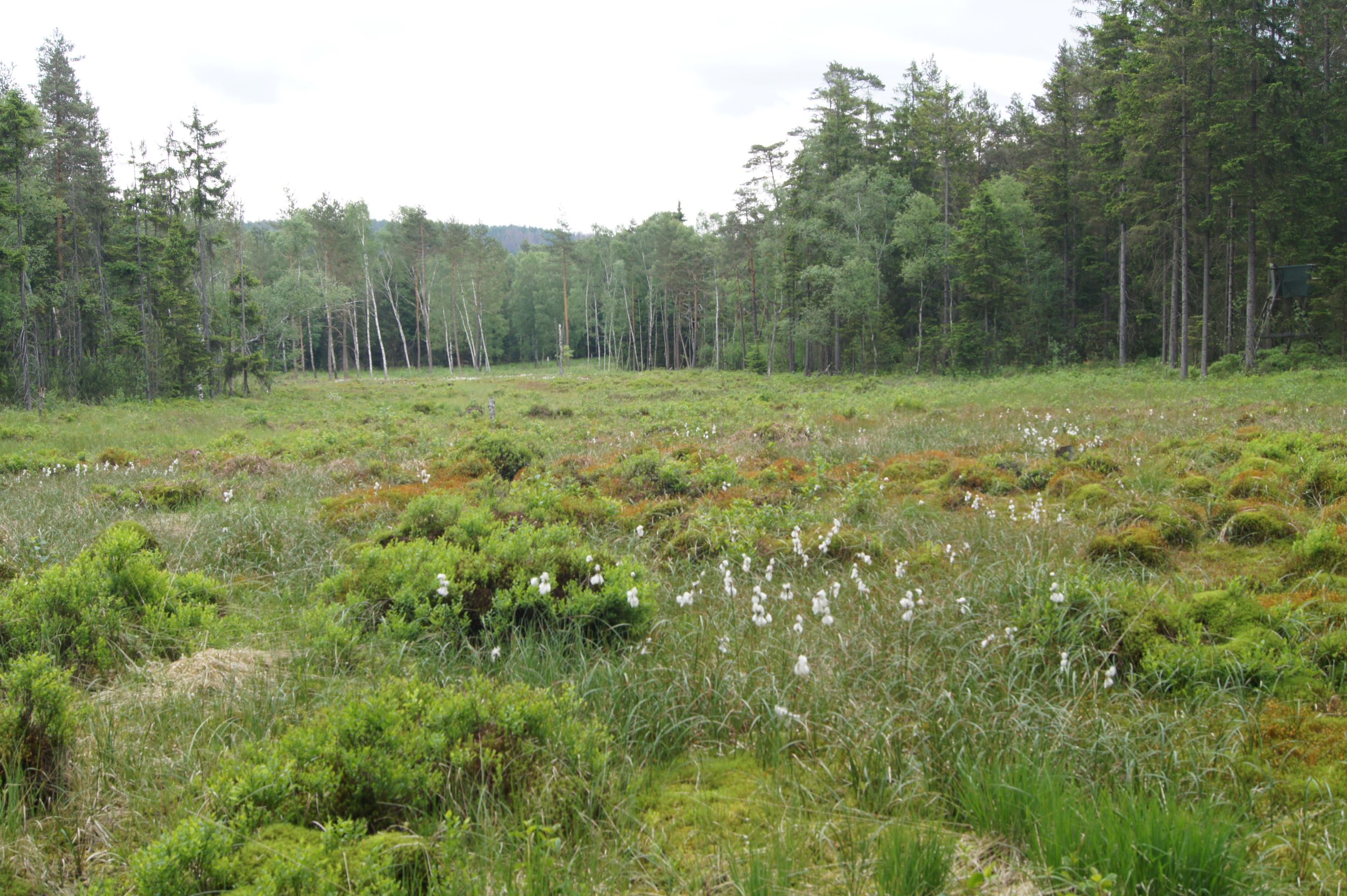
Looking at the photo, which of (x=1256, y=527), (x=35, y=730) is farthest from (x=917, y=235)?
(x=35, y=730)

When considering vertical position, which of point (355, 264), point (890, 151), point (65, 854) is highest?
point (890, 151)

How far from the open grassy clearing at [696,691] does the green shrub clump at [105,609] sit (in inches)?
1.1

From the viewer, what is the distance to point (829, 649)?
13.7 ft

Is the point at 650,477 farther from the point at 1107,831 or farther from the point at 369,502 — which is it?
the point at 1107,831

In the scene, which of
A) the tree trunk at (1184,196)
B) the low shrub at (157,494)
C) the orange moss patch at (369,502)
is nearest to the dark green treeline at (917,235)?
the tree trunk at (1184,196)

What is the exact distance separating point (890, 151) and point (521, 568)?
51.9 metres

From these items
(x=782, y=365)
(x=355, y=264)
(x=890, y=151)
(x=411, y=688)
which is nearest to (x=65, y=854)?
(x=411, y=688)

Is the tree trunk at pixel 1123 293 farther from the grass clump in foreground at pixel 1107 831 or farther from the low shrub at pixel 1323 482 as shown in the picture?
the grass clump in foreground at pixel 1107 831

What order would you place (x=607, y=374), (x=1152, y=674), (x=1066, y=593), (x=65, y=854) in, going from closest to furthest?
(x=65, y=854) < (x=1152, y=674) < (x=1066, y=593) < (x=607, y=374)

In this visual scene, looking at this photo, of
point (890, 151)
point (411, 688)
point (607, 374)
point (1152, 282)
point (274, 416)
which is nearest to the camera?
point (411, 688)

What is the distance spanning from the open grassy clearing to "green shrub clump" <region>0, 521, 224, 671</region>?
0.09ft

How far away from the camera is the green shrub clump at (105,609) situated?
449 centimetres

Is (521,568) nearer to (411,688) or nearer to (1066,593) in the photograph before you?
(411,688)

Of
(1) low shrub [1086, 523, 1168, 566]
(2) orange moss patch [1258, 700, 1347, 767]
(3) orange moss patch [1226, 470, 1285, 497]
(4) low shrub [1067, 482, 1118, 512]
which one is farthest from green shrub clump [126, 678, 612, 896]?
(3) orange moss patch [1226, 470, 1285, 497]
